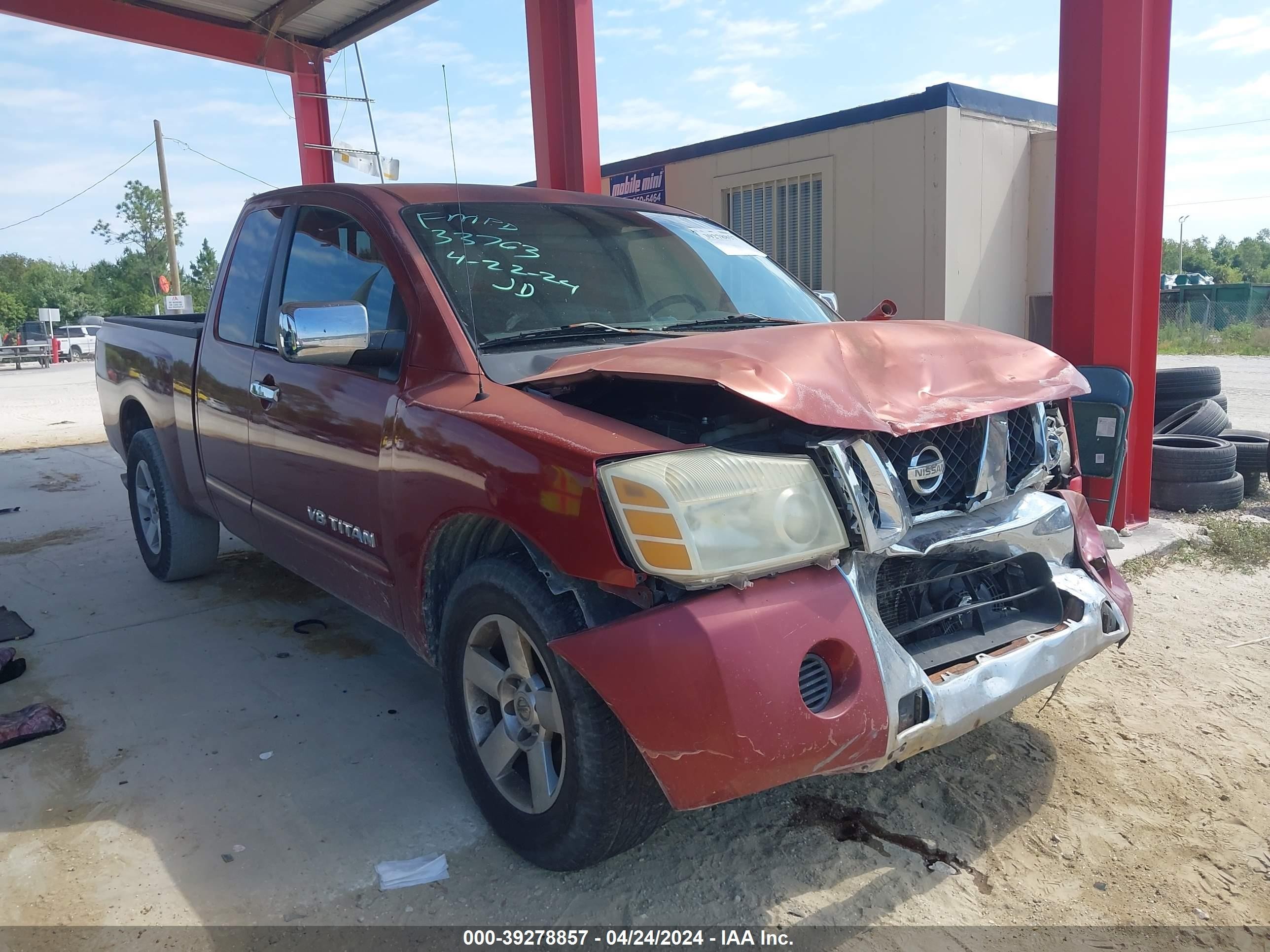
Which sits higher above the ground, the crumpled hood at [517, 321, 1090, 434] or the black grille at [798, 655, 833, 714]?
the crumpled hood at [517, 321, 1090, 434]

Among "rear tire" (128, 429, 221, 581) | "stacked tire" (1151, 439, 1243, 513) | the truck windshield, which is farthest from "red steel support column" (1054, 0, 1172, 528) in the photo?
"rear tire" (128, 429, 221, 581)

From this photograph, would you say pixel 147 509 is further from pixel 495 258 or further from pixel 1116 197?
pixel 1116 197

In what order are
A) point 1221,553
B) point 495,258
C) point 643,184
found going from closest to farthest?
point 495,258 < point 1221,553 < point 643,184

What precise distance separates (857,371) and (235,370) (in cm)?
275

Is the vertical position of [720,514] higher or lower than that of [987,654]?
higher

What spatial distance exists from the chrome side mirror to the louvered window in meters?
6.76

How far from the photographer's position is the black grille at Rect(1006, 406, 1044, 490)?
2621mm

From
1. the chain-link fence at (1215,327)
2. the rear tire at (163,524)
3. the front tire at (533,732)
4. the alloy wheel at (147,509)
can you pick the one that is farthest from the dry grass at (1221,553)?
the chain-link fence at (1215,327)

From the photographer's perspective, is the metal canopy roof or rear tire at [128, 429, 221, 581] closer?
rear tire at [128, 429, 221, 581]

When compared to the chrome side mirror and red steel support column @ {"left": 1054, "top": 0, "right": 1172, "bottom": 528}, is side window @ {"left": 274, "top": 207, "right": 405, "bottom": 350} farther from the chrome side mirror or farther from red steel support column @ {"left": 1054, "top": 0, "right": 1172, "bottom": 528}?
red steel support column @ {"left": 1054, "top": 0, "right": 1172, "bottom": 528}

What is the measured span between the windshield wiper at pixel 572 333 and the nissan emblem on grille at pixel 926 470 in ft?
3.14

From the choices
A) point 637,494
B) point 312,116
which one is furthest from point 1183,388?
point 312,116

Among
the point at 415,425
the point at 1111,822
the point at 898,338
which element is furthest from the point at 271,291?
the point at 1111,822

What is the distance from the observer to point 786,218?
9461 millimetres
